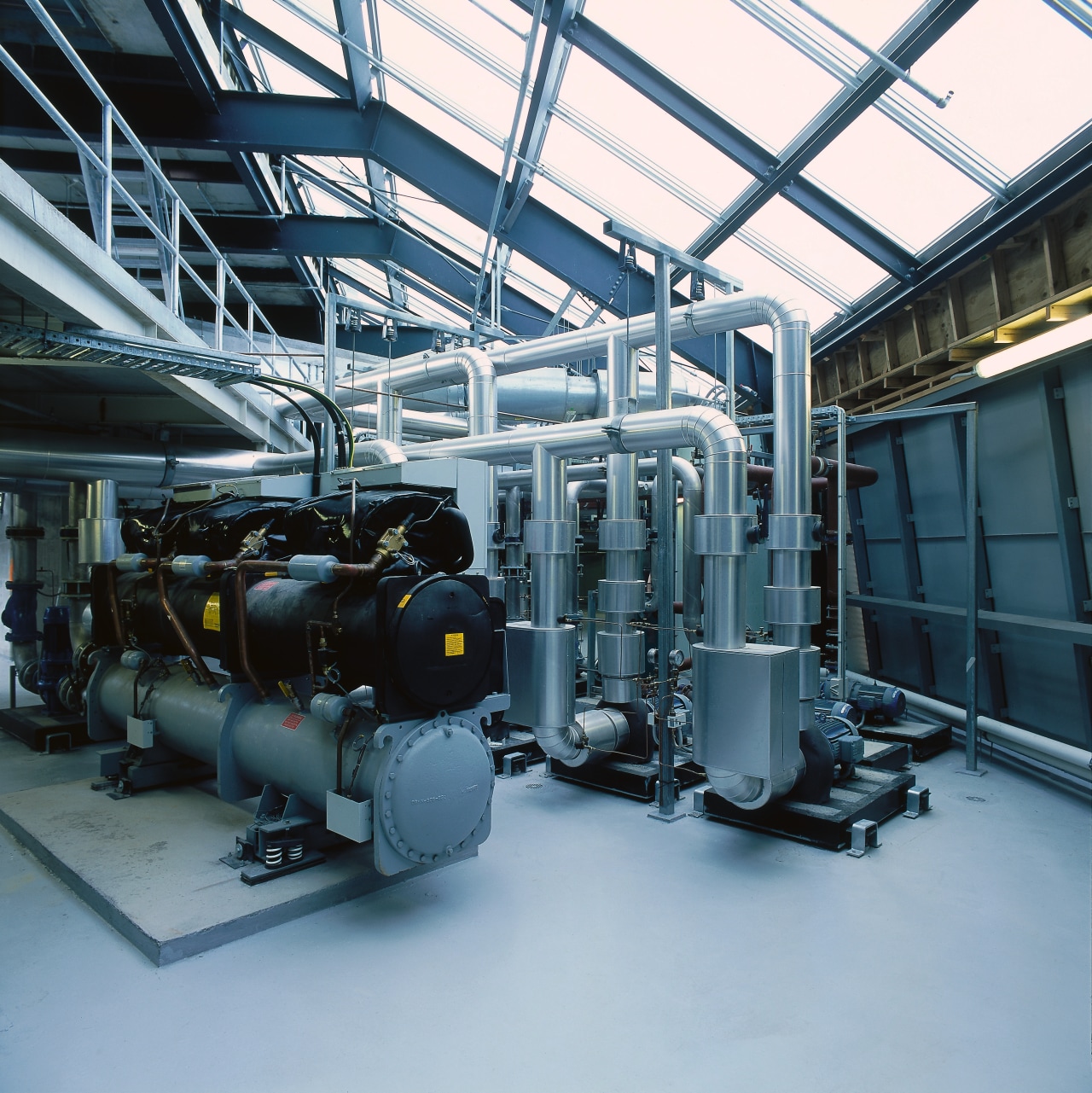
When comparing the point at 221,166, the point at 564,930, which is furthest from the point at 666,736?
the point at 221,166

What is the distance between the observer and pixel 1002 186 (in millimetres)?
4191

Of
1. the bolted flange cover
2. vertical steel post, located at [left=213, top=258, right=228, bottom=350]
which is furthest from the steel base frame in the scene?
vertical steel post, located at [left=213, top=258, right=228, bottom=350]

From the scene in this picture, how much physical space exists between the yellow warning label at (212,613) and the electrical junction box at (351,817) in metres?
1.23

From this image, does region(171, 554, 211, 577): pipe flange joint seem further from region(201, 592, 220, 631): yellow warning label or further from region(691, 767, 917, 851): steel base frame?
region(691, 767, 917, 851): steel base frame

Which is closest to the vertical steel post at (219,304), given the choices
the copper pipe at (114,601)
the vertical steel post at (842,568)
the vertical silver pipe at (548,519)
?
the copper pipe at (114,601)

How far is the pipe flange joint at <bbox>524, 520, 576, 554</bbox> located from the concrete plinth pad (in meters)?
1.65

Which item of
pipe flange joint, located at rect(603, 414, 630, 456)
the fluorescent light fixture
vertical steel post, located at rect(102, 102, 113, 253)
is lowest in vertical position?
pipe flange joint, located at rect(603, 414, 630, 456)

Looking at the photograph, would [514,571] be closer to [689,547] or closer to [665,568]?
[689,547]

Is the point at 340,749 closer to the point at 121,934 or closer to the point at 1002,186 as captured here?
the point at 121,934

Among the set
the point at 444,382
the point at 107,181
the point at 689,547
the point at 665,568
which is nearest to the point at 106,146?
the point at 107,181

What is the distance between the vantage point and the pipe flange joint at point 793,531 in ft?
11.8

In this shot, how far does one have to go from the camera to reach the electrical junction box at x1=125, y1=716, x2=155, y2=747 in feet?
13.4

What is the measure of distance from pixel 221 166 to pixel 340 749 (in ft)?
17.2

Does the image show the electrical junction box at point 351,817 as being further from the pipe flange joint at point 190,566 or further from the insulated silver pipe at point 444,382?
the insulated silver pipe at point 444,382
